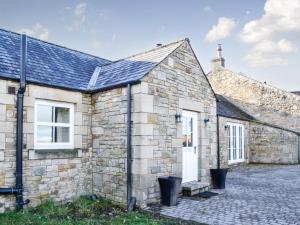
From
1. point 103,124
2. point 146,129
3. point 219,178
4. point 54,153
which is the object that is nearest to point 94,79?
point 103,124

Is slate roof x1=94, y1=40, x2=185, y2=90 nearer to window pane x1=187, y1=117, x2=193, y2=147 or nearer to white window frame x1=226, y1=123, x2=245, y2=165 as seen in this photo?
window pane x1=187, y1=117, x2=193, y2=147

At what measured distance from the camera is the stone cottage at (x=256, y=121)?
1708 centimetres

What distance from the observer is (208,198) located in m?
8.27

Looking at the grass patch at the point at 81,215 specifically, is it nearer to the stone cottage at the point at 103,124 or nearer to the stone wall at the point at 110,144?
the stone cottage at the point at 103,124

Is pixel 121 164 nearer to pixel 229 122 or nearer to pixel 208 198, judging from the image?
pixel 208 198

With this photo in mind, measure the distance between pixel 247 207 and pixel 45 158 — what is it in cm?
545

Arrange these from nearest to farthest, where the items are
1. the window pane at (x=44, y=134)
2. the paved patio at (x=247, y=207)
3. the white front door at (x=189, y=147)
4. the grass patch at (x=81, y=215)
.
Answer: the grass patch at (x=81, y=215) → the paved patio at (x=247, y=207) → the window pane at (x=44, y=134) → the white front door at (x=189, y=147)

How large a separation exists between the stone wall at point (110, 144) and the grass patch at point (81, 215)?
53cm

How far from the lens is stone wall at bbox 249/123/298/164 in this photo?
18.1 metres

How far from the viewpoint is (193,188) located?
8516 millimetres

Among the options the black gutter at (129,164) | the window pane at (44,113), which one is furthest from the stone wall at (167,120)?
the window pane at (44,113)

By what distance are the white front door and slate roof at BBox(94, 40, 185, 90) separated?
→ 2.07 m

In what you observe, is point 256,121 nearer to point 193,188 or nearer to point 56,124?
point 193,188

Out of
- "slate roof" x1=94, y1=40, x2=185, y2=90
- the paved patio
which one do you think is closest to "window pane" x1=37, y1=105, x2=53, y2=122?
"slate roof" x1=94, y1=40, x2=185, y2=90
